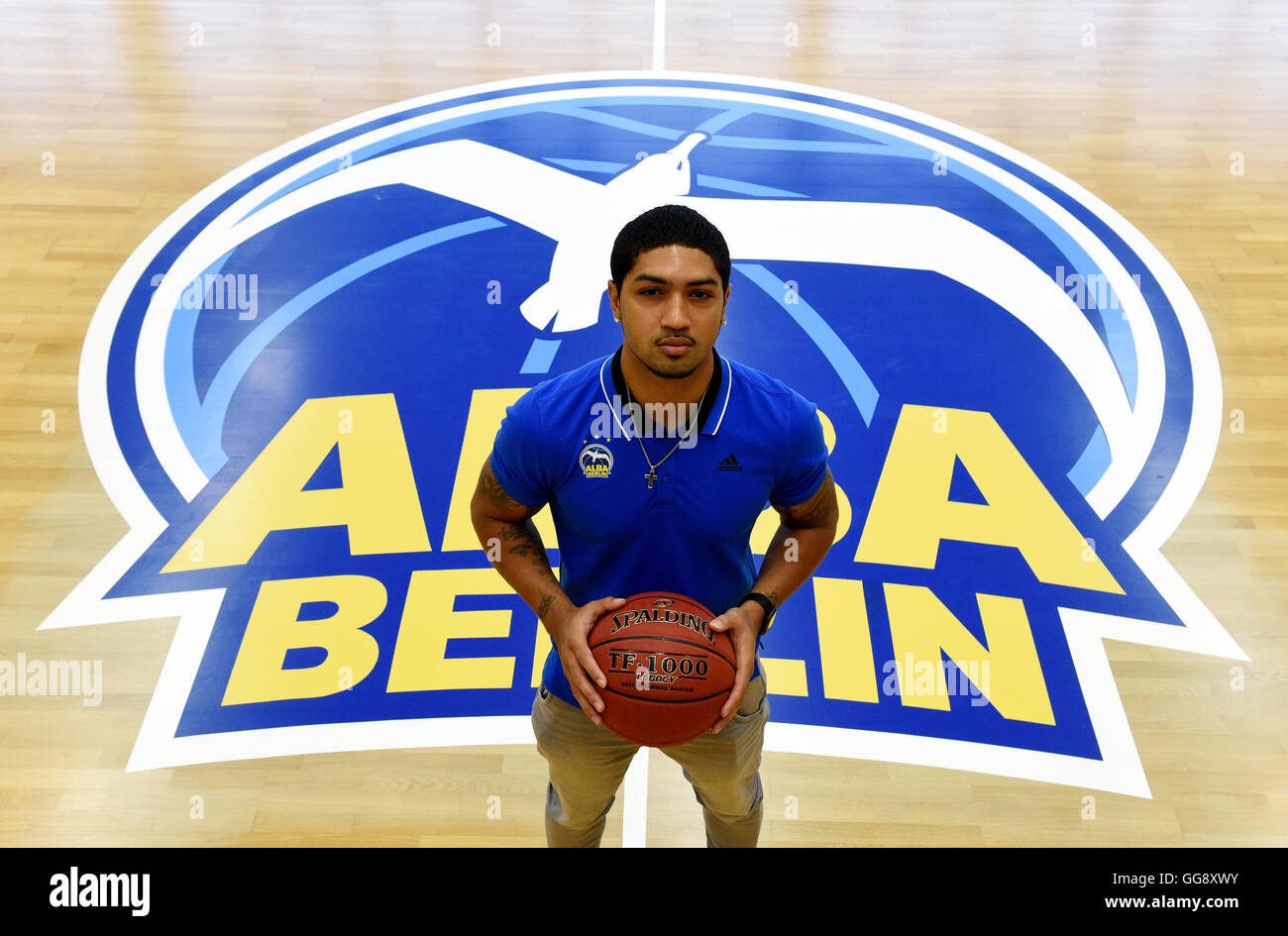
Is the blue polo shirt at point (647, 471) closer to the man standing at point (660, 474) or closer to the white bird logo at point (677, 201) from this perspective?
the man standing at point (660, 474)

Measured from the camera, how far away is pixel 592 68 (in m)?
8.89

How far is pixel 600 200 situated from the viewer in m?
7.21

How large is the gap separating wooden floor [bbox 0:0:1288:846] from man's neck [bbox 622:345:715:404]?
1.88 metres

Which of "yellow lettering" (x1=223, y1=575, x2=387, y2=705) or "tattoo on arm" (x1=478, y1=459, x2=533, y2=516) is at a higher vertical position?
"tattoo on arm" (x1=478, y1=459, x2=533, y2=516)

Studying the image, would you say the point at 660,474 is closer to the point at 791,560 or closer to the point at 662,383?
the point at 662,383

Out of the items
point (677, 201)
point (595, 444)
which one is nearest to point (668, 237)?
point (595, 444)

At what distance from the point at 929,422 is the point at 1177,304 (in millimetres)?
1931

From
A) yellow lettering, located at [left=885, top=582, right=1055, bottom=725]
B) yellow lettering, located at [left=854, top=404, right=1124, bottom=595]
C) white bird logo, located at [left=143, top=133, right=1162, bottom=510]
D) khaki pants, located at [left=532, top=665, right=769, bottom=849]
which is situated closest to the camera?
khaki pants, located at [left=532, top=665, right=769, bottom=849]

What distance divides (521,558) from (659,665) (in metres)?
0.44

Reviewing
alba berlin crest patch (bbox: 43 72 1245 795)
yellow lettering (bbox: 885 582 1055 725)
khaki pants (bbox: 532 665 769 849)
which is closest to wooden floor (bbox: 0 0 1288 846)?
alba berlin crest patch (bbox: 43 72 1245 795)

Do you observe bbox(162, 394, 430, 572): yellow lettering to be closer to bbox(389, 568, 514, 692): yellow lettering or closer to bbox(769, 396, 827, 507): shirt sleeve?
bbox(389, 568, 514, 692): yellow lettering

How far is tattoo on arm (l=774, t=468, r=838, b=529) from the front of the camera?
2.76 metres
